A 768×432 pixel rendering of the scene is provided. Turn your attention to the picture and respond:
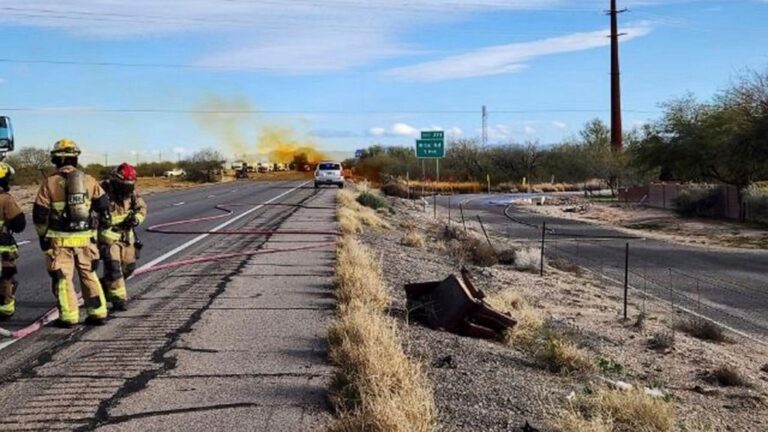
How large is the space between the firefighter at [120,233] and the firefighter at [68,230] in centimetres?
70

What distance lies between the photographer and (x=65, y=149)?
343 inches

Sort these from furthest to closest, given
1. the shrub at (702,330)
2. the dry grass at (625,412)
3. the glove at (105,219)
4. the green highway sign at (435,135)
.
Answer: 1. the green highway sign at (435,135)
2. the shrub at (702,330)
3. the glove at (105,219)
4. the dry grass at (625,412)

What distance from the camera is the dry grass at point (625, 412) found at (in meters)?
6.20

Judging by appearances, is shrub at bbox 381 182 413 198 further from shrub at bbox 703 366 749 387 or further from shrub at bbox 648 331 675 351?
shrub at bbox 703 366 749 387

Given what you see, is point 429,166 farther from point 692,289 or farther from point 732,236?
point 692,289

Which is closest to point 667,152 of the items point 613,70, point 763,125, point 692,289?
point 763,125

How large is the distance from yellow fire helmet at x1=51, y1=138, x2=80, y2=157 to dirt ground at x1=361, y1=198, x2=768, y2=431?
3.90m

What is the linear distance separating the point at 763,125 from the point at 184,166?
6600cm

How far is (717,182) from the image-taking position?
193ft

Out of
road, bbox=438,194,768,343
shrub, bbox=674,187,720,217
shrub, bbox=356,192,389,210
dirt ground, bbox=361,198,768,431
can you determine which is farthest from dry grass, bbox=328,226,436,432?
shrub, bbox=674,187,720,217

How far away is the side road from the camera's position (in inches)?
223

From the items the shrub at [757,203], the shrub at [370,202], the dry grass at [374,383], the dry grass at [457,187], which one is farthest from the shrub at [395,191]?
the dry grass at [374,383]

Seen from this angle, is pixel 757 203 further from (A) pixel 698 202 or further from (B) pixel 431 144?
(B) pixel 431 144

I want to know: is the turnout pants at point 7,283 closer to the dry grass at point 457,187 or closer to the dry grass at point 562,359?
the dry grass at point 562,359
